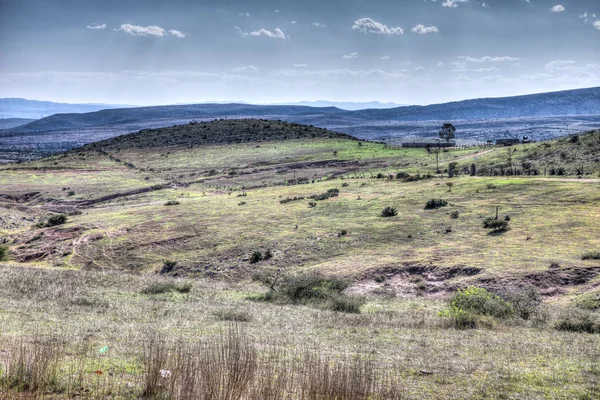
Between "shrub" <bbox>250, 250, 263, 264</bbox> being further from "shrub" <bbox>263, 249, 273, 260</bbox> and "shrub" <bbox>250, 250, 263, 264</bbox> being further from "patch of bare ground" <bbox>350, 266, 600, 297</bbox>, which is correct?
"patch of bare ground" <bbox>350, 266, 600, 297</bbox>

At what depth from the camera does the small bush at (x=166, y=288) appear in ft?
77.4

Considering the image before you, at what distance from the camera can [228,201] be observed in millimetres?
53812

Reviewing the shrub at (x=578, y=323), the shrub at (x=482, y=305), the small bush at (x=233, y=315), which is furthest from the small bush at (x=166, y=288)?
the shrub at (x=578, y=323)

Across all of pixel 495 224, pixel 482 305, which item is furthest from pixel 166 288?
pixel 495 224

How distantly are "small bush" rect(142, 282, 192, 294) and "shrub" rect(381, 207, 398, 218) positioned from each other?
19.7 m

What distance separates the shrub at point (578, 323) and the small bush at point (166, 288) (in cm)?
1655

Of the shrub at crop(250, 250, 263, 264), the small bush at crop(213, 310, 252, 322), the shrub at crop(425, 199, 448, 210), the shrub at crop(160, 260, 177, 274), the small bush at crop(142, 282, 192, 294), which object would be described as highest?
the shrub at crop(425, 199, 448, 210)

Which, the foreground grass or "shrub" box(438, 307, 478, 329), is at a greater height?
the foreground grass

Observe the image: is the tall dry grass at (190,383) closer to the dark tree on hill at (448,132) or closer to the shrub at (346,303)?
the shrub at (346,303)

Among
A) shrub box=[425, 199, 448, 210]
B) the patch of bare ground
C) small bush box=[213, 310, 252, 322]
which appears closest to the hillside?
shrub box=[425, 199, 448, 210]

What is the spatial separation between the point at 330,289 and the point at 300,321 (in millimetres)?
6375

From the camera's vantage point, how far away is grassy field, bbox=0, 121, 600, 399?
9437mm

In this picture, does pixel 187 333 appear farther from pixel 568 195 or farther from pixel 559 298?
pixel 568 195

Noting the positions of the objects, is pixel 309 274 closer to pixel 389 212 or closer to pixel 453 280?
pixel 453 280
